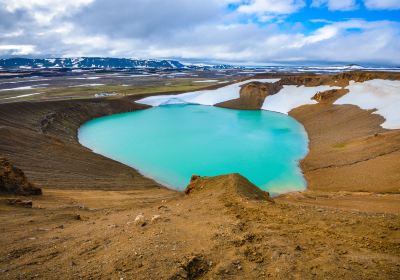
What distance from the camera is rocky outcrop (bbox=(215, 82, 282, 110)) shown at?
84000 mm

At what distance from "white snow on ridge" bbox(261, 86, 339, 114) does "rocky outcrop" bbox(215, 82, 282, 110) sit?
5.03 ft

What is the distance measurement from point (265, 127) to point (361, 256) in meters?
52.8

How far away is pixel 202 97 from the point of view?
93.2 m

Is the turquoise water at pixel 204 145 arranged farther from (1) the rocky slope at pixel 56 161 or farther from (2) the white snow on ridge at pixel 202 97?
(2) the white snow on ridge at pixel 202 97

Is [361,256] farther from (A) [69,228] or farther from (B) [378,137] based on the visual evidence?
(B) [378,137]

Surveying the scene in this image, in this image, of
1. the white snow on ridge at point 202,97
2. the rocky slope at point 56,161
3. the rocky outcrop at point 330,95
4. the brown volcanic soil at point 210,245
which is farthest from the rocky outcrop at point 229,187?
the white snow on ridge at point 202,97

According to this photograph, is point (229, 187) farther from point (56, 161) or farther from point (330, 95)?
point (330, 95)

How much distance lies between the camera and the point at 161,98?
90.5 meters

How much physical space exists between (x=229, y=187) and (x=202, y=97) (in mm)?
79352

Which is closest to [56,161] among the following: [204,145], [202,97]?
[204,145]

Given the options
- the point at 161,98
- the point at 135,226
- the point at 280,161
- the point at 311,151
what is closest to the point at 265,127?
the point at 311,151

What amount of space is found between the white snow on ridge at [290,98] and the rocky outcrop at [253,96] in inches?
60.3

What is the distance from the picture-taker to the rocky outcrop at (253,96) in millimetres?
84000

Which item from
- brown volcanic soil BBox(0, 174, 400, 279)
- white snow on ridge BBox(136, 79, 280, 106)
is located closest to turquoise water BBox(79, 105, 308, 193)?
white snow on ridge BBox(136, 79, 280, 106)
